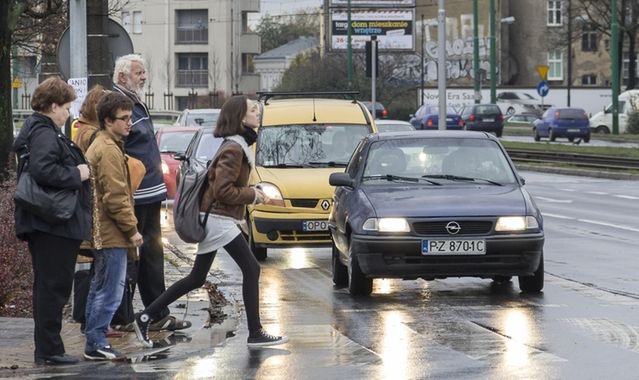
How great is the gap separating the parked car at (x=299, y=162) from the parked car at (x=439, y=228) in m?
2.46

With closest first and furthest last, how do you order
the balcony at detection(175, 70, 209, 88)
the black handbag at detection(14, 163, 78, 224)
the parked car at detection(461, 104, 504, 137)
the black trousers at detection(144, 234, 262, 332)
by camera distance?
1. the black handbag at detection(14, 163, 78, 224)
2. the black trousers at detection(144, 234, 262, 332)
3. the parked car at detection(461, 104, 504, 137)
4. the balcony at detection(175, 70, 209, 88)

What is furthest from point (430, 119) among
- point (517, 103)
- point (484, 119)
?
point (517, 103)

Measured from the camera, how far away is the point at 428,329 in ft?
36.6

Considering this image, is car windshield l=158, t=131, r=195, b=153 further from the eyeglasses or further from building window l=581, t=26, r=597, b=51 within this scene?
building window l=581, t=26, r=597, b=51

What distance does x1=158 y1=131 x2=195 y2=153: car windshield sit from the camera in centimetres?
2934

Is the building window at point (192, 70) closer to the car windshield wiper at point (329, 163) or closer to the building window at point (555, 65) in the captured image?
the building window at point (555, 65)

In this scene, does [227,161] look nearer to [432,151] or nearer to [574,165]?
[432,151]

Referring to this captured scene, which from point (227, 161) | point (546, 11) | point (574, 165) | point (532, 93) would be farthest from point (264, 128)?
point (546, 11)

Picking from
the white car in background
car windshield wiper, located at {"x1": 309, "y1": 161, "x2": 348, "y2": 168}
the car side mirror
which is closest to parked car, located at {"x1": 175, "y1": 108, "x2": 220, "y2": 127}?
car windshield wiper, located at {"x1": 309, "y1": 161, "x2": 348, "y2": 168}

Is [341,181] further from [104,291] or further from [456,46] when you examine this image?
[456,46]

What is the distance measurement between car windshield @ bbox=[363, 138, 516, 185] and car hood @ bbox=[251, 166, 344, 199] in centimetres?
215

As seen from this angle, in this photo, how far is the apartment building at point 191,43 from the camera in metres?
104

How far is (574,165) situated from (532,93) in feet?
183

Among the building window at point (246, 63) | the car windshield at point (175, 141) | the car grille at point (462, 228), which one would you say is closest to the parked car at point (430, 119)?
the car windshield at point (175, 141)
